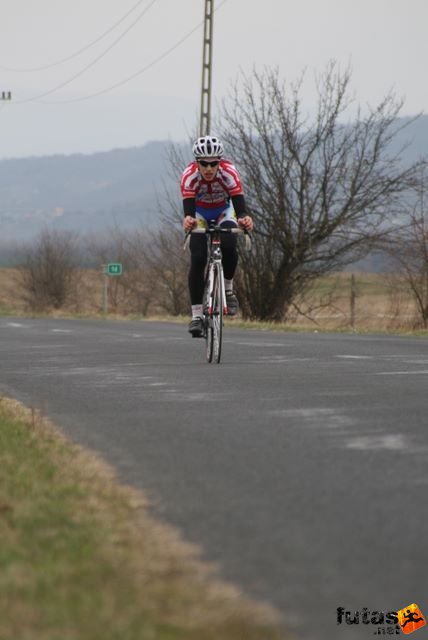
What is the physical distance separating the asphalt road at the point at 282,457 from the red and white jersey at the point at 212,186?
1676 mm

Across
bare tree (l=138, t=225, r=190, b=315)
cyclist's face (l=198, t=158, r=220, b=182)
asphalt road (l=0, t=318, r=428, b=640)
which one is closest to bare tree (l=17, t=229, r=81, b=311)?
bare tree (l=138, t=225, r=190, b=315)

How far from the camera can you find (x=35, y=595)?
437 centimetres

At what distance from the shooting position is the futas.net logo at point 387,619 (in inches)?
161

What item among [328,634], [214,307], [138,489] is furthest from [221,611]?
[214,307]

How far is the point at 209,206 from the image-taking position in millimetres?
14172

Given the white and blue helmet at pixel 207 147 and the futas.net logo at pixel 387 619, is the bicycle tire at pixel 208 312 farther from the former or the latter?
the futas.net logo at pixel 387 619

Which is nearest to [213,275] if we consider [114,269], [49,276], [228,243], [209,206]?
[228,243]

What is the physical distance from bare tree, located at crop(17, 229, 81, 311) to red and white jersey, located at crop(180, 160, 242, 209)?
6949cm

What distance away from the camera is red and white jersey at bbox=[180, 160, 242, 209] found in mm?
13891

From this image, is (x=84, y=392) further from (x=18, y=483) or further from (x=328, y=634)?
(x=328, y=634)

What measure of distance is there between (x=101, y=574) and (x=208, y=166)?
934 cm

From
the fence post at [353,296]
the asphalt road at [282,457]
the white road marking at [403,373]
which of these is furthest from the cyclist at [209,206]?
the fence post at [353,296]

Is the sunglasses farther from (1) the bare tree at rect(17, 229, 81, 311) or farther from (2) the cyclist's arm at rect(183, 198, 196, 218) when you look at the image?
(1) the bare tree at rect(17, 229, 81, 311)

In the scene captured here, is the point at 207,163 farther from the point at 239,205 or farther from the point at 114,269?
the point at 114,269
